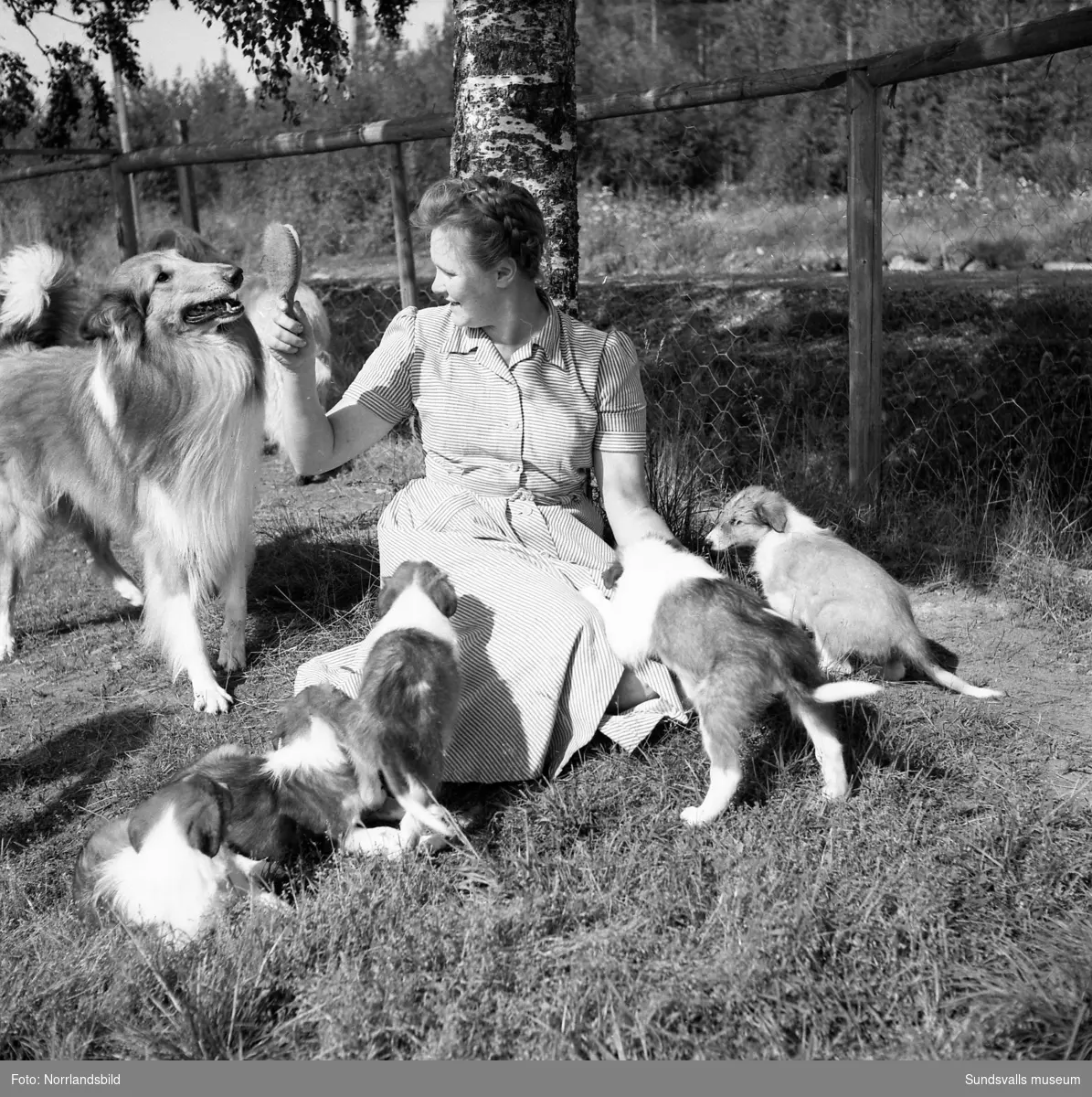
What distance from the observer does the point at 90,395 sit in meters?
4.27

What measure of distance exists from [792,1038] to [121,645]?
10.9ft

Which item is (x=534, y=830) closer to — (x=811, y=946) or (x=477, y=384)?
(x=811, y=946)

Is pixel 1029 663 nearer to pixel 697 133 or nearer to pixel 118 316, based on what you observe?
pixel 118 316

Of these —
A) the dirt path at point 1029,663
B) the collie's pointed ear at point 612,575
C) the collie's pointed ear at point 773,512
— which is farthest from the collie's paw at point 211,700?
the dirt path at point 1029,663

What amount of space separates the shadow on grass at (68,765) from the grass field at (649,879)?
0.01m

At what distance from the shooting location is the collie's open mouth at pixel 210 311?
12.7 ft

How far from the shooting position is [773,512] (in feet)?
13.2

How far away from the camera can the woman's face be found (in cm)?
330

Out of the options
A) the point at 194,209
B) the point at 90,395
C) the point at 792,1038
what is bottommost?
the point at 792,1038

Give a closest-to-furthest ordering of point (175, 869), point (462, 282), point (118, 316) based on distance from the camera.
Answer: point (175, 869) < point (462, 282) < point (118, 316)

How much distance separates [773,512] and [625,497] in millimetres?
678

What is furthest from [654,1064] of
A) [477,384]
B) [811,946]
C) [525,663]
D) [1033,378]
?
[1033,378]

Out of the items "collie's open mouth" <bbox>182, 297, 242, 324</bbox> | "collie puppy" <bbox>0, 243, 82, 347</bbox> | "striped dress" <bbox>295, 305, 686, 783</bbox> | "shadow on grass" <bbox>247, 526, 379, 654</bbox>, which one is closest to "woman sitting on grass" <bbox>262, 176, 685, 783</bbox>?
"striped dress" <bbox>295, 305, 686, 783</bbox>

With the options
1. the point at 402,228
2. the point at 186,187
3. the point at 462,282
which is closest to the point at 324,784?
the point at 462,282
